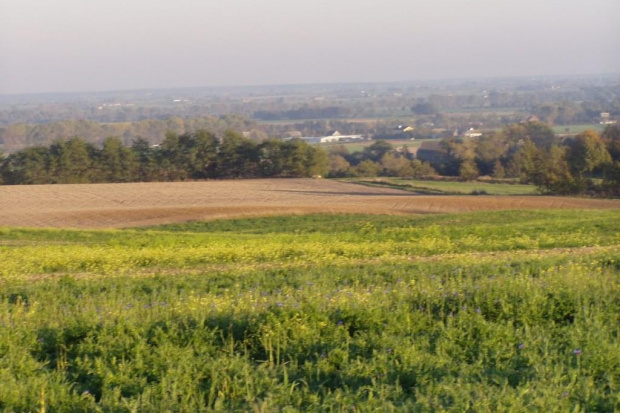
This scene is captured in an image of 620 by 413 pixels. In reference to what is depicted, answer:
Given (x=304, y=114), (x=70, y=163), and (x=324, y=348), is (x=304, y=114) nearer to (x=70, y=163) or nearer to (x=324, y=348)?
(x=70, y=163)

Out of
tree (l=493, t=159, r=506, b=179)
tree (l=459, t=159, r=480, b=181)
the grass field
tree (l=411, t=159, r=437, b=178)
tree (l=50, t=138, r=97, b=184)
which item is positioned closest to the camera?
the grass field

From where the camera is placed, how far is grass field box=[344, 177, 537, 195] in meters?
47.8

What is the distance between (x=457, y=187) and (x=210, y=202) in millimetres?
20935

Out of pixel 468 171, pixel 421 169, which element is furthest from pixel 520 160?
pixel 421 169

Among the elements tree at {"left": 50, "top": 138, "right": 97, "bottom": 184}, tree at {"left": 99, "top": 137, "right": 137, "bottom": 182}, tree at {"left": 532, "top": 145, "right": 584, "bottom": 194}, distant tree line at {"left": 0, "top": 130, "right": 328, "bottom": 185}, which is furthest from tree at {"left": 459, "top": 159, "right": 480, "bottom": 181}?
tree at {"left": 50, "top": 138, "right": 97, "bottom": 184}

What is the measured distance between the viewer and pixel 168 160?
56844mm

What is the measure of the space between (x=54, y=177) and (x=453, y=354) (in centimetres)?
5303

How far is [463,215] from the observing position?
88.5 ft

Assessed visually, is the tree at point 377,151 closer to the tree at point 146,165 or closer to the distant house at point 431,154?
the distant house at point 431,154

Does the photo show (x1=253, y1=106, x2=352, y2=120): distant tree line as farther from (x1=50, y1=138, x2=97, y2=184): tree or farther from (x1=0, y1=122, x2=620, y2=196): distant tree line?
(x1=50, y1=138, x2=97, y2=184): tree

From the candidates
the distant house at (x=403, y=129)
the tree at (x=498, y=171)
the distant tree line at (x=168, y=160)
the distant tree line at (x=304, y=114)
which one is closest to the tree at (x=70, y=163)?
the distant tree line at (x=168, y=160)

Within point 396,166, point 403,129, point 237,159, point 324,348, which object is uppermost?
point 324,348

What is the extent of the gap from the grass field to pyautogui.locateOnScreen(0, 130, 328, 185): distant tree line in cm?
573

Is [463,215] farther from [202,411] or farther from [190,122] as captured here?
[190,122]
